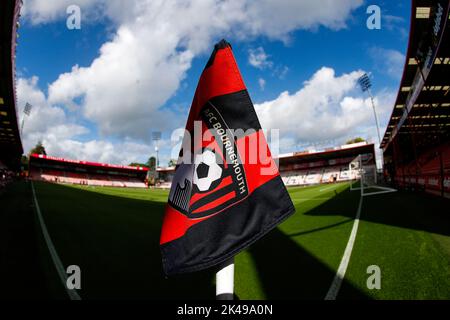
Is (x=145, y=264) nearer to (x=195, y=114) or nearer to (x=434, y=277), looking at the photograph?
(x=195, y=114)

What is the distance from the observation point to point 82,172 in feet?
206

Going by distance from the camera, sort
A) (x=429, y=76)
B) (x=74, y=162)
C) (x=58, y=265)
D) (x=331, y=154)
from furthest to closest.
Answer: (x=74, y=162), (x=331, y=154), (x=429, y=76), (x=58, y=265)

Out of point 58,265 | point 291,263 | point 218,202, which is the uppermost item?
point 218,202

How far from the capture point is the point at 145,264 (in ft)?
13.4

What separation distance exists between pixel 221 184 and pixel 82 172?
241 ft

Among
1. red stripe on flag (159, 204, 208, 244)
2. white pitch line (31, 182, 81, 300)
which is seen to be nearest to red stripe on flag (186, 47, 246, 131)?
red stripe on flag (159, 204, 208, 244)

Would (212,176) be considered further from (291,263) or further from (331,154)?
(331,154)

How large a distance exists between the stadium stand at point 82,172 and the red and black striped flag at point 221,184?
6596cm

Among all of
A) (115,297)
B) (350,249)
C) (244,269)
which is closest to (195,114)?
(115,297)

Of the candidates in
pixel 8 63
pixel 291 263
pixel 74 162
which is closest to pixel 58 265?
pixel 291 263

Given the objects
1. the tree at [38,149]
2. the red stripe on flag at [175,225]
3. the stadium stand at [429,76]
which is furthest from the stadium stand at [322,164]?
the tree at [38,149]

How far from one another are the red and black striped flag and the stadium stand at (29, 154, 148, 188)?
216 ft

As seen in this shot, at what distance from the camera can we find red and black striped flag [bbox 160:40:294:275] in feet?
3.54
